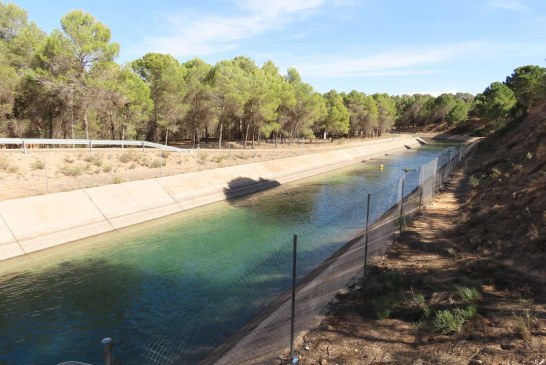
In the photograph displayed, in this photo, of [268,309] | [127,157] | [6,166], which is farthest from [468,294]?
[127,157]

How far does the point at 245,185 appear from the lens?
1464 inches

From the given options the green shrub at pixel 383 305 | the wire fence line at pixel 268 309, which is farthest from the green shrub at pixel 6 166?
the green shrub at pixel 383 305

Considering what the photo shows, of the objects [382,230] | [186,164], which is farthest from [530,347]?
[186,164]

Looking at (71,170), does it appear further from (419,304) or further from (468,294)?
(468,294)

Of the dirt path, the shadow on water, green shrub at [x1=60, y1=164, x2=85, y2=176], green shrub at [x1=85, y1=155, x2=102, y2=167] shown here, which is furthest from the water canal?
green shrub at [x1=85, y1=155, x2=102, y2=167]

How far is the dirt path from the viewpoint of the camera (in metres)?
7.32

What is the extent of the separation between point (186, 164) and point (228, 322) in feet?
108

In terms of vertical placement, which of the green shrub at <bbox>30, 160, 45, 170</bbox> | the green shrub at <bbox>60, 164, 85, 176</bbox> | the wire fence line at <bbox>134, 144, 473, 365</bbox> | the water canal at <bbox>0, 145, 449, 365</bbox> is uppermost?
the green shrub at <bbox>30, 160, 45, 170</bbox>

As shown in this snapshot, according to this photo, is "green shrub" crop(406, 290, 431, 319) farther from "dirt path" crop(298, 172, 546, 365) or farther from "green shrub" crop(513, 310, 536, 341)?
"green shrub" crop(513, 310, 536, 341)

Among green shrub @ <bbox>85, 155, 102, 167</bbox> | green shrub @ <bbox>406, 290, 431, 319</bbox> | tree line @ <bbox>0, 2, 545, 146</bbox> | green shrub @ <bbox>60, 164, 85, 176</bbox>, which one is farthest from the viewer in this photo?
tree line @ <bbox>0, 2, 545, 146</bbox>

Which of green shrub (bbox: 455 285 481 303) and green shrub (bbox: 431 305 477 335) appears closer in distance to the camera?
green shrub (bbox: 431 305 477 335)

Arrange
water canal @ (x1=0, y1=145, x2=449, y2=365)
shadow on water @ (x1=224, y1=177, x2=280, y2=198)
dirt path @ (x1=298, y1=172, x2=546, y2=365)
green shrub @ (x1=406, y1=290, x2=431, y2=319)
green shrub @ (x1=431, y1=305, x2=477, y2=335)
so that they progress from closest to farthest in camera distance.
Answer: dirt path @ (x1=298, y1=172, x2=546, y2=365) → green shrub @ (x1=431, y1=305, x2=477, y2=335) → green shrub @ (x1=406, y1=290, x2=431, y2=319) → water canal @ (x1=0, y1=145, x2=449, y2=365) → shadow on water @ (x1=224, y1=177, x2=280, y2=198)

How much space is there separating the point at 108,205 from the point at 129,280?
987 centimetres

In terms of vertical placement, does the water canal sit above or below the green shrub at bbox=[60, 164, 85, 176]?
below
